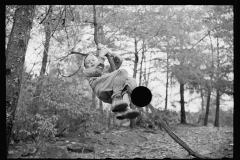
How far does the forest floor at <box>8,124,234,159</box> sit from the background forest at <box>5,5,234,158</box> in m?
0.32

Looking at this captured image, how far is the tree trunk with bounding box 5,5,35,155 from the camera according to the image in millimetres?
2695

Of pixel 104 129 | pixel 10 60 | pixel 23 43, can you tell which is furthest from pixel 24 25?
pixel 104 129

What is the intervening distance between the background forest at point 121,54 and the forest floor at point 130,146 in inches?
12.5

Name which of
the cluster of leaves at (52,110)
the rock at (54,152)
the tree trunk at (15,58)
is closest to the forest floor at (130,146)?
the rock at (54,152)

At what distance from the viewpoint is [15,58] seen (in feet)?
9.24

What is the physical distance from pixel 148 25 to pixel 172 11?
117cm

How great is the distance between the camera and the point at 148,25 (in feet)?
24.1

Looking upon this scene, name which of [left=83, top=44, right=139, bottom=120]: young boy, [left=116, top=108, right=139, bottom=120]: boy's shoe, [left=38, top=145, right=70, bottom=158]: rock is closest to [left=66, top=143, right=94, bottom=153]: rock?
[left=38, top=145, right=70, bottom=158]: rock

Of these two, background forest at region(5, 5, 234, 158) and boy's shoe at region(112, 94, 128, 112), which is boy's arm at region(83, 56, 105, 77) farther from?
background forest at region(5, 5, 234, 158)

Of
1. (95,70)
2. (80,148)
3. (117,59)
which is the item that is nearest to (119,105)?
(95,70)

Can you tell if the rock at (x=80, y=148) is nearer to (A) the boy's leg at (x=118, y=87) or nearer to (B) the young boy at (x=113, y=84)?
(B) the young boy at (x=113, y=84)

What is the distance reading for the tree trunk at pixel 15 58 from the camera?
8.84 ft

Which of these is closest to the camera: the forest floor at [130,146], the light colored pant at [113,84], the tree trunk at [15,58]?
the light colored pant at [113,84]

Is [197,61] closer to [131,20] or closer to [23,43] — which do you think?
[131,20]
